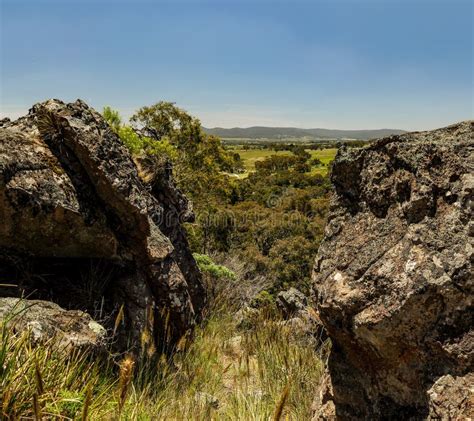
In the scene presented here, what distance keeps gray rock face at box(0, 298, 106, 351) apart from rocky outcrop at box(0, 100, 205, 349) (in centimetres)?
62

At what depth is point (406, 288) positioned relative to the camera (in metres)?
2.48

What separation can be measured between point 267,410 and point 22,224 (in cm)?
274

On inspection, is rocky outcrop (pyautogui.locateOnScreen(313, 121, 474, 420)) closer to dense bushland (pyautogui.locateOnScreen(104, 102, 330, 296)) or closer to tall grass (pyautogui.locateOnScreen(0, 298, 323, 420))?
tall grass (pyautogui.locateOnScreen(0, 298, 323, 420))

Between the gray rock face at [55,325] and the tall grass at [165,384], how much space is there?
0.40 ft

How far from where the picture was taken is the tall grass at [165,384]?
7.86 ft

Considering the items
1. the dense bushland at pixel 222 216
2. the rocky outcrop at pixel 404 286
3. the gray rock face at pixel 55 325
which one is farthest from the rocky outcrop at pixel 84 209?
the dense bushland at pixel 222 216

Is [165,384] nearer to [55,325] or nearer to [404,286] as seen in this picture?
[55,325]

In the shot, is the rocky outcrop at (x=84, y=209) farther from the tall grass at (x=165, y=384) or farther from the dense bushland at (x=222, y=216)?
the dense bushland at (x=222, y=216)

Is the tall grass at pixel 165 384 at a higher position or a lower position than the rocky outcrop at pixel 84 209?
lower

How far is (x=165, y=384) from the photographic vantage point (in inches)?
160

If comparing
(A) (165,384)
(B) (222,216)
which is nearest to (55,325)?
(A) (165,384)

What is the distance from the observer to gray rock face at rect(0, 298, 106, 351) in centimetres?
321

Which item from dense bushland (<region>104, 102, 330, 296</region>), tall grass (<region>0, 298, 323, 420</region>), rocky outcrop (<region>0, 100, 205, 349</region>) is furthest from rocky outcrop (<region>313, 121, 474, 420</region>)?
dense bushland (<region>104, 102, 330, 296</region>)

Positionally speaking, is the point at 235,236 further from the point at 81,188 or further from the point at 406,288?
the point at 406,288
